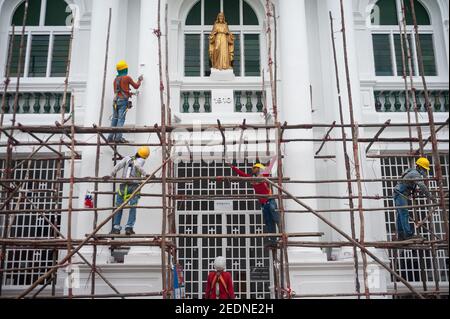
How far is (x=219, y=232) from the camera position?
41.9ft

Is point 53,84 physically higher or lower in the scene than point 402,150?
higher

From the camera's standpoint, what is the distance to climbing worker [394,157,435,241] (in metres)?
9.53

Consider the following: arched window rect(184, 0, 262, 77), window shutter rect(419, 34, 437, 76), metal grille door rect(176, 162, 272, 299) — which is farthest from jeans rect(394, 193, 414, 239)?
arched window rect(184, 0, 262, 77)

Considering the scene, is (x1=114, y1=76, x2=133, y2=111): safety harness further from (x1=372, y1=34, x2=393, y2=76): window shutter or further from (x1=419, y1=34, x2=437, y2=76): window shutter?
(x1=419, y1=34, x2=437, y2=76): window shutter

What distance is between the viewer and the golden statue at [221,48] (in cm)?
1347

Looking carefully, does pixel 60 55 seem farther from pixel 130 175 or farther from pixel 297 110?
pixel 297 110

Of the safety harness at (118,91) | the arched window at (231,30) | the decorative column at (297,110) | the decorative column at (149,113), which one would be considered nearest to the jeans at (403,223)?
the decorative column at (297,110)

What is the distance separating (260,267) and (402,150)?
16.1 feet

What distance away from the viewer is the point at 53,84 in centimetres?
1342

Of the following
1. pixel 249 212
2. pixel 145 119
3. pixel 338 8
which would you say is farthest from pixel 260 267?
pixel 338 8

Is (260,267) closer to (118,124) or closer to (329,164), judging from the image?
(329,164)

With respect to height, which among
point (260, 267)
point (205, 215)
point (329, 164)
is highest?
point (329, 164)

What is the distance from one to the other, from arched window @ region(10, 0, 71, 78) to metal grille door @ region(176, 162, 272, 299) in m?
4.61
